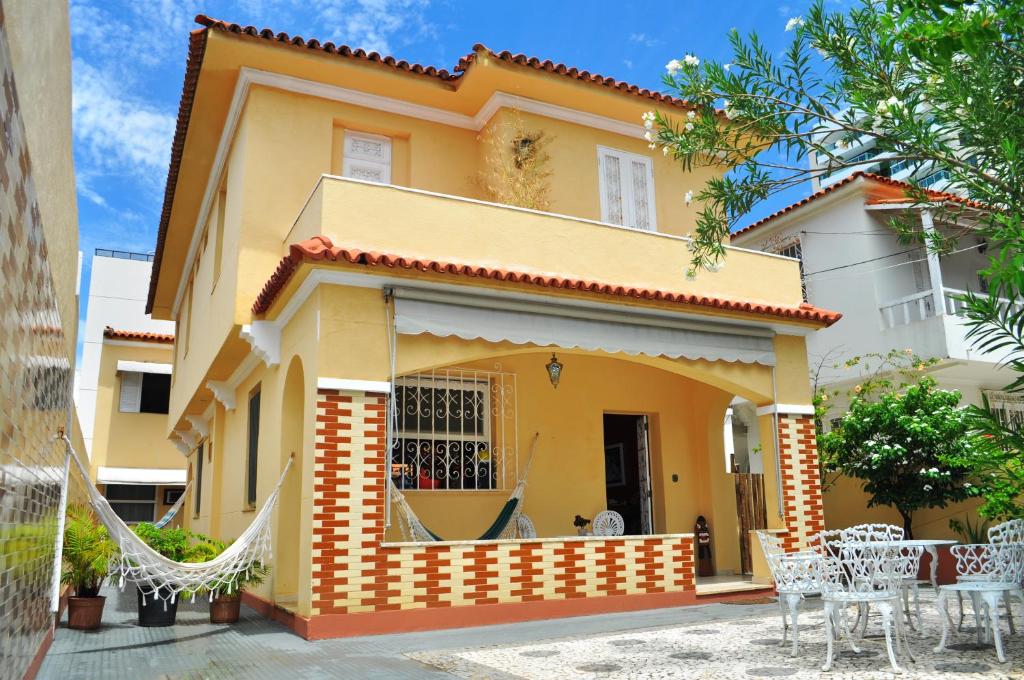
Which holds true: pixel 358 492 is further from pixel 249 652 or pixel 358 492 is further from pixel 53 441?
pixel 53 441

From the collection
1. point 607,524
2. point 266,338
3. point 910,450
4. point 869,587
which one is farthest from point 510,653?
point 910,450

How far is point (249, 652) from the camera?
23.7 feet

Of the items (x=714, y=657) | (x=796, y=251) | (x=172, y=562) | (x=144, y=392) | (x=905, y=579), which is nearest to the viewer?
(x=714, y=657)

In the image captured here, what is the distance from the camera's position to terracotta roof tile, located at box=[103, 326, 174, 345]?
24000mm

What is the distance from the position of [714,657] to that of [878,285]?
11.1 m

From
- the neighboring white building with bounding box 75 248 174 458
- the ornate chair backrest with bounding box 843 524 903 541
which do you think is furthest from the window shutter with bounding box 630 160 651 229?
the neighboring white building with bounding box 75 248 174 458

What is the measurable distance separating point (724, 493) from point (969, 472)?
3.39m

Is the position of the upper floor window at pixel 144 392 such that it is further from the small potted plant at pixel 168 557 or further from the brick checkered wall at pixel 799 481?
the brick checkered wall at pixel 799 481

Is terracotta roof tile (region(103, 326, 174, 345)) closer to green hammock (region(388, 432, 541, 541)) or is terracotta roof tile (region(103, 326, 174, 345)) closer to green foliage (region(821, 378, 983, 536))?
green hammock (region(388, 432, 541, 541))

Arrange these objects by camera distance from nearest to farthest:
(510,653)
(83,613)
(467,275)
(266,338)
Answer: (510,653) < (83,613) < (467,275) < (266,338)

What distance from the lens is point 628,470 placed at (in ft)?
43.5

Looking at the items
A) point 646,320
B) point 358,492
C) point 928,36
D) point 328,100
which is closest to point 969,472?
point 646,320

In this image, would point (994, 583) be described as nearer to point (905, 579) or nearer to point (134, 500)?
point (905, 579)

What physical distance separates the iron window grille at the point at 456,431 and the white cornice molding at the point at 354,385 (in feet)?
6.06
